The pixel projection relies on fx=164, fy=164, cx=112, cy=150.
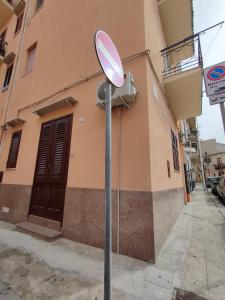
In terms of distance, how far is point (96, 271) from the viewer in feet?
7.54

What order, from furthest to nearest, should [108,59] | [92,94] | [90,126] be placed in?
[92,94]
[90,126]
[108,59]

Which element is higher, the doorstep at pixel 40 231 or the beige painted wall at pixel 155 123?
the beige painted wall at pixel 155 123

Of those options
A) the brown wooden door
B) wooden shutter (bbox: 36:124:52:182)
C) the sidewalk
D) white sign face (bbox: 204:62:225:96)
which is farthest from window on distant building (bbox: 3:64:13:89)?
white sign face (bbox: 204:62:225:96)

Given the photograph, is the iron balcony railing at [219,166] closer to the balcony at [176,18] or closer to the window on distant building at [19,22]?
the balcony at [176,18]

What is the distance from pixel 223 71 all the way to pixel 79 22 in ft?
14.6

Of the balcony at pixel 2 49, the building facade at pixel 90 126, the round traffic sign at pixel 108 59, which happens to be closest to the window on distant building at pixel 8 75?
the balcony at pixel 2 49

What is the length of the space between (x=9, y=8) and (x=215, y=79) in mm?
11705

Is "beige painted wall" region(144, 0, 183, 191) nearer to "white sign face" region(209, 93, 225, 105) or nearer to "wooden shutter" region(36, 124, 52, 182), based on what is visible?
"white sign face" region(209, 93, 225, 105)

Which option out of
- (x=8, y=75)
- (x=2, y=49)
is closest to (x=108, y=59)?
(x=8, y=75)

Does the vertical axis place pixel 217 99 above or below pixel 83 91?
below

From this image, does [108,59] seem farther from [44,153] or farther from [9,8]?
[9,8]

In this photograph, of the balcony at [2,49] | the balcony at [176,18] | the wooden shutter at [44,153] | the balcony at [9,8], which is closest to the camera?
the wooden shutter at [44,153]

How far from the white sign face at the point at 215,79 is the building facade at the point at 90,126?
3.30 ft

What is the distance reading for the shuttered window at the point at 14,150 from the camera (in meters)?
5.32
